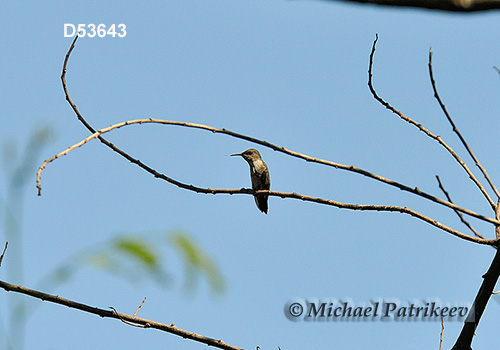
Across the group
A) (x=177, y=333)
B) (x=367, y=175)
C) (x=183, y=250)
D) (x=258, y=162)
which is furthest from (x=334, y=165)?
(x=258, y=162)

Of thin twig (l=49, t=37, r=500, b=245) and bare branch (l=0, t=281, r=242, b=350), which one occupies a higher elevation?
thin twig (l=49, t=37, r=500, b=245)

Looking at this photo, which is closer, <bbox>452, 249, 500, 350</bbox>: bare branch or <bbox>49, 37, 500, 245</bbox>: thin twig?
<bbox>49, 37, 500, 245</bbox>: thin twig

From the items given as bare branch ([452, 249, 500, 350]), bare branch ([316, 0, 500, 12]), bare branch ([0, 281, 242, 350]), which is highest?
bare branch ([316, 0, 500, 12])

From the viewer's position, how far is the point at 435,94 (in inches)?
128

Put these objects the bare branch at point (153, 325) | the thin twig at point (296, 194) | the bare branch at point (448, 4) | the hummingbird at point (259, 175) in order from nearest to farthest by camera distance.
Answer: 1. the bare branch at point (448, 4)
2. the thin twig at point (296, 194)
3. the bare branch at point (153, 325)
4. the hummingbird at point (259, 175)

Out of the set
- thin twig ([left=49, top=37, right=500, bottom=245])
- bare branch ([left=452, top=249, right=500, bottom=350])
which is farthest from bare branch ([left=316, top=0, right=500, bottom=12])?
bare branch ([left=452, top=249, right=500, bottom=350])

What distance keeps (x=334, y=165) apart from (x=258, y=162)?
751cm

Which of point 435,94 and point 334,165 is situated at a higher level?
point 435,94

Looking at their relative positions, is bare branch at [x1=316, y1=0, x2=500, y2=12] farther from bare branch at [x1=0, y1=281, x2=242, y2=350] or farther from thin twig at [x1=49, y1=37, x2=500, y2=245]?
bare branch at [x1=0, y1=281, x2=242, y2=350]

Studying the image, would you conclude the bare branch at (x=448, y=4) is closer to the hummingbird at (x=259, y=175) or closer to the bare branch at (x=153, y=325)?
the bare branch at (x=153, y=325)

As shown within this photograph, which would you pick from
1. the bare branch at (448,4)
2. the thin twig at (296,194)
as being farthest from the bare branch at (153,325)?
the bare branch at (448,4)

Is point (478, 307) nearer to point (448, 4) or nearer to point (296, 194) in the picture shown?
point (296, 194)

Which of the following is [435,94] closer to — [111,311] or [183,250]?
[111,311]

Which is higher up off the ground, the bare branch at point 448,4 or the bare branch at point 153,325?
the bare branch at point 448,4
